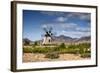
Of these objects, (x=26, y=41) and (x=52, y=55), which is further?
(x=52, y=55)

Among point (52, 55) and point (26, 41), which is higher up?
point (26, 41)

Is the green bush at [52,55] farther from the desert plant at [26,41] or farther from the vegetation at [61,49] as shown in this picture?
the desert plant at [26,41]

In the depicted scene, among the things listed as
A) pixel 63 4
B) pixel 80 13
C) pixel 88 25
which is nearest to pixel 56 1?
pixel 63 4

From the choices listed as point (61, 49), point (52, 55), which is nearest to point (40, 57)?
point (52, 55)

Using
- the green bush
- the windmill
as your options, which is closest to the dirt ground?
the green bush

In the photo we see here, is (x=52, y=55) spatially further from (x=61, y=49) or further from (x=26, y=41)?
(x=26, y=41)

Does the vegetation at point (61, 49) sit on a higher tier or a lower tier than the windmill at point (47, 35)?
lower

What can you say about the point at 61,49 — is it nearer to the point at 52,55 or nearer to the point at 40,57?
the point at 52,55

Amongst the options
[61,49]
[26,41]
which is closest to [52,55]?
[61,49]

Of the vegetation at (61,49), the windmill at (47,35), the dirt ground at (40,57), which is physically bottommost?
the dirt ground at (40,57)

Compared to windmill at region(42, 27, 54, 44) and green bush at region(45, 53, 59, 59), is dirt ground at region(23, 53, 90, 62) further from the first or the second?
windmill at region(42, 27, 54, 44)

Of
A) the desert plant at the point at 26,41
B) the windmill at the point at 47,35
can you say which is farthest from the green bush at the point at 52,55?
the desert plant at the point at 26,41
